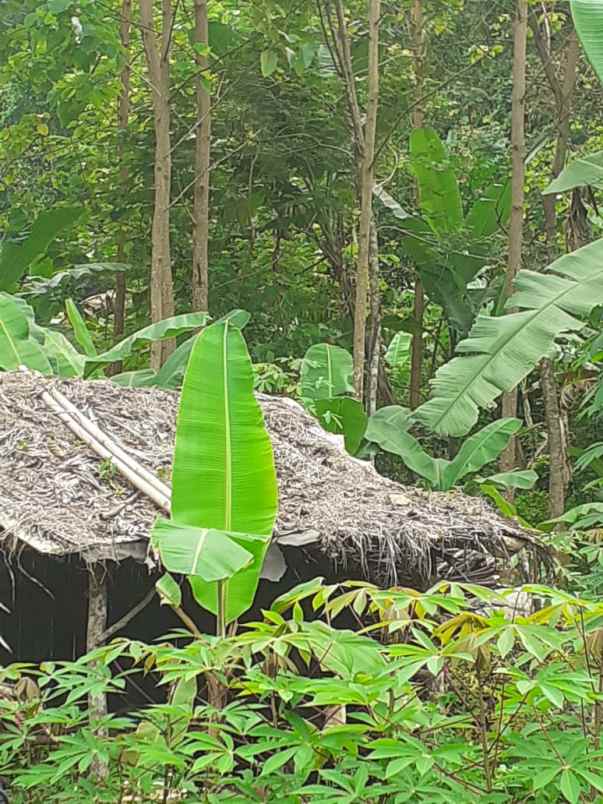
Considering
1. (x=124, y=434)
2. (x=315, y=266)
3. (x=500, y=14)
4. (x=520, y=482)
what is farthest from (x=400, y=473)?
(x=124, y=434)

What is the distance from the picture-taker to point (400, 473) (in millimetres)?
→ 11172

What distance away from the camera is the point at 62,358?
305 inches

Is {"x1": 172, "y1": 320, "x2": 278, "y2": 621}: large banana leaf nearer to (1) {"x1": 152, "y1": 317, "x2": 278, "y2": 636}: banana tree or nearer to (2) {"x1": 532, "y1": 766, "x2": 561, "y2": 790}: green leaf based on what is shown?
(1) {"x1": 152, "y1": 317, "x2": 278, "y2": 636}: banana tree

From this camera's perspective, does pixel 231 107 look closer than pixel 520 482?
No

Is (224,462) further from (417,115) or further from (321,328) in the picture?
(417,115)

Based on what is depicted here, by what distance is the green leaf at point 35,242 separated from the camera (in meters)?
9.49

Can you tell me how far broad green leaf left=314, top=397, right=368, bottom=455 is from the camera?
758 centimetres

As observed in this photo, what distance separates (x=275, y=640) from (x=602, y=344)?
10.8ft

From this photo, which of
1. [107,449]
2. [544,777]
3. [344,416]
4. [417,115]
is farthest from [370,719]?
[417,115]

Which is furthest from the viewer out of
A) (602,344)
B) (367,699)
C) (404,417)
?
(404,417)

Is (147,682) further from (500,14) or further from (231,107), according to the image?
(500,14)

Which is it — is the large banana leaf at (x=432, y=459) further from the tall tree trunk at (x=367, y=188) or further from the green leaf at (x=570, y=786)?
the green leaf at (x=570, y=786)

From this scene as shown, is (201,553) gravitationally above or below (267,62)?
below

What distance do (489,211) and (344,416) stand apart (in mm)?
3558
